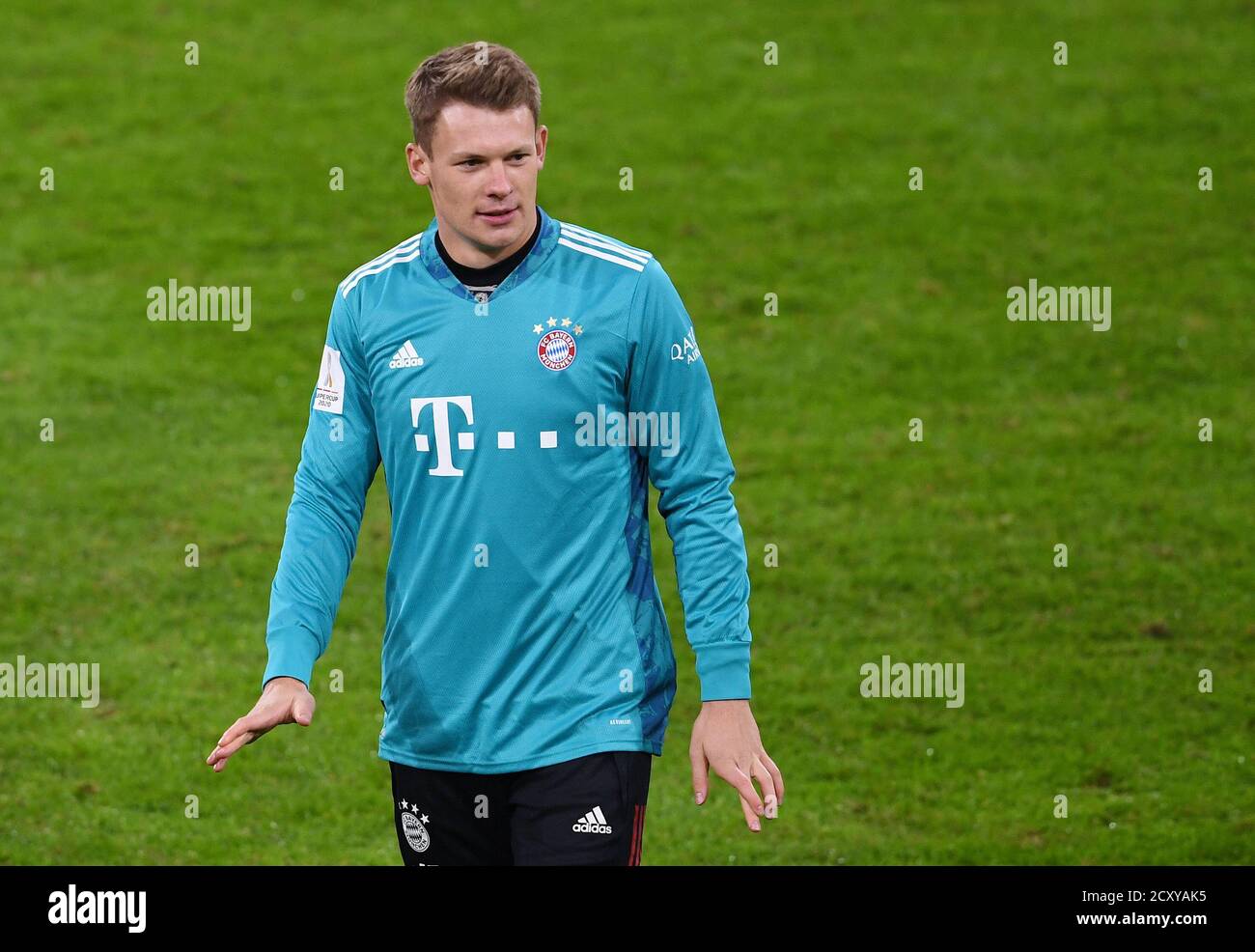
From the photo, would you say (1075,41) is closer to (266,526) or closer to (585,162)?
(585,162)

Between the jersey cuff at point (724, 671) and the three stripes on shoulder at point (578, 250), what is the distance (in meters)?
1.05

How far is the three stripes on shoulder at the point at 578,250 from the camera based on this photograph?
4.68 meters

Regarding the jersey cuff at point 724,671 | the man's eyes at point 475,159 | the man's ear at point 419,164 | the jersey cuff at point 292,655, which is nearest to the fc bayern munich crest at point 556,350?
the man's eyes at point 475,159

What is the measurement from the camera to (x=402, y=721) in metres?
4.73

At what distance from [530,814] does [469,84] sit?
76.6 inches

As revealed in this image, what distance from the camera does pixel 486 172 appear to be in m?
4.53

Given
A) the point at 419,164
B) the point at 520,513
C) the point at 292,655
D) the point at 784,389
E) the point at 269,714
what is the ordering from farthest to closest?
the point at 784,389, the point at 419,164, the point at 520,513, the point at 292,655, the point at 269,714

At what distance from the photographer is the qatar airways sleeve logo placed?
4539 mm

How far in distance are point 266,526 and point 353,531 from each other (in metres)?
7.41

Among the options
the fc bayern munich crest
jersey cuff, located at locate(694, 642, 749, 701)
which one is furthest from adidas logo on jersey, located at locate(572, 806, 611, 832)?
the fc bayern munich crest

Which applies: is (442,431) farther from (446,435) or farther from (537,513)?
(537,513)

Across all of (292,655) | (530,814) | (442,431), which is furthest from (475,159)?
(530,814)

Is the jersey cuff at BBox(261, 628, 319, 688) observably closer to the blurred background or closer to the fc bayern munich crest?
the fc bayern munich crest

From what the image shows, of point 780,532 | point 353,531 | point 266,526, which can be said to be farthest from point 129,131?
point 353,531
